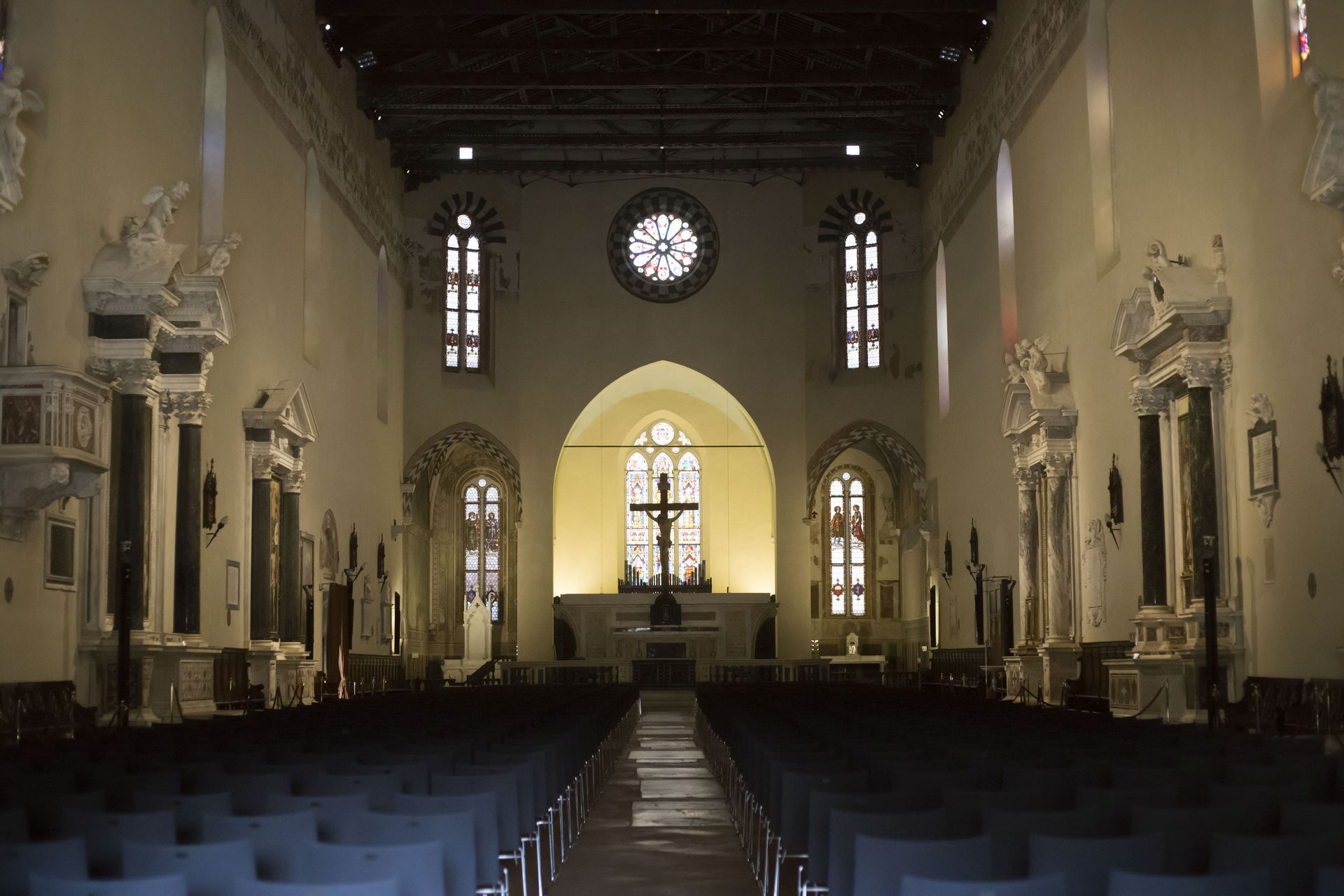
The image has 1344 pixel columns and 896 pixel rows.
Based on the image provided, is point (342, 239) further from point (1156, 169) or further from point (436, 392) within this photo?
point (1156, 169)

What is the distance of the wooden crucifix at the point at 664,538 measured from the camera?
1347 inches

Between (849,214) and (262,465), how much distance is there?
19.4 meters

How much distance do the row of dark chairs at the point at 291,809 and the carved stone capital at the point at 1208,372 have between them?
849cm

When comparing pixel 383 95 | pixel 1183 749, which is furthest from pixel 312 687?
pixel 1183 749

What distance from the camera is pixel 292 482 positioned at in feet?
77.7

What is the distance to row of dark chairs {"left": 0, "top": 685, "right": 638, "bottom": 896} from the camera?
4469 millimetres

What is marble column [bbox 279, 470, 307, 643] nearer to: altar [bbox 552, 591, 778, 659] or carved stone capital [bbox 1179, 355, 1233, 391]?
altar [bbox 552, 591, 778, 659]

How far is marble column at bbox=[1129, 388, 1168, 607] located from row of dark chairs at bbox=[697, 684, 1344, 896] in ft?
21.3

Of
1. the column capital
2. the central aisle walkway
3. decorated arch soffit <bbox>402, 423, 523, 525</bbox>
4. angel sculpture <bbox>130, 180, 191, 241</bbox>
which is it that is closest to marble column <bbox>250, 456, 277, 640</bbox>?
the column capital

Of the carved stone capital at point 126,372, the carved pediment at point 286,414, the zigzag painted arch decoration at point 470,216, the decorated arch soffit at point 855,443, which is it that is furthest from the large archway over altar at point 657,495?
the carved stone capital at point 126,372

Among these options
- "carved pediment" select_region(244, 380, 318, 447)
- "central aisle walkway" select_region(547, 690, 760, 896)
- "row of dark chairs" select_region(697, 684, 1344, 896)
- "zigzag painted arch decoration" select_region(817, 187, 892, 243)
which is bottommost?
"central aisle walkway" select_region(547, 690, 760, 896)

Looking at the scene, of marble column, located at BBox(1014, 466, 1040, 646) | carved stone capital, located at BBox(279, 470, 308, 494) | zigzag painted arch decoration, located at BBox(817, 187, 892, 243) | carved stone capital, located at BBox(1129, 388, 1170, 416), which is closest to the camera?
carved stone capital, located at BBox(1129, 388, 1170, 416)

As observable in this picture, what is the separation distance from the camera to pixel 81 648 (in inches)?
601

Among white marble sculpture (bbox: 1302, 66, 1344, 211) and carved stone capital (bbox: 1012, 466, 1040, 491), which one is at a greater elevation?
white marble sculpture (bbox: 1302, 66, 1344, 211)
